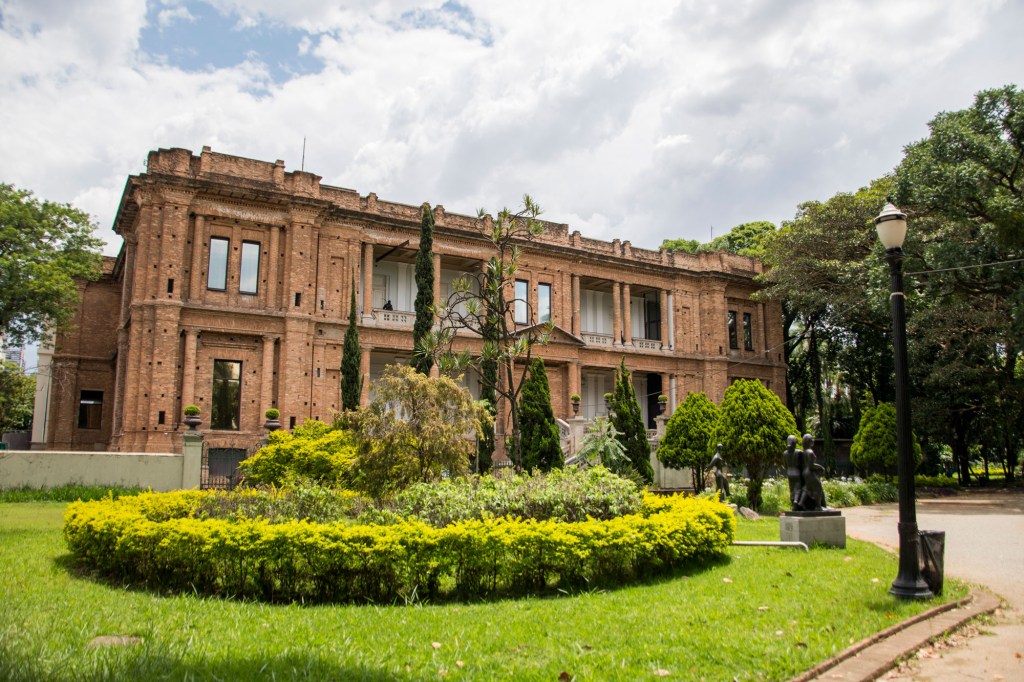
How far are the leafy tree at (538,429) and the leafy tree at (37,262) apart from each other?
1625 cm

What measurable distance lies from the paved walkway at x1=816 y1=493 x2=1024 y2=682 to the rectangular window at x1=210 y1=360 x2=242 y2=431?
64.3ft

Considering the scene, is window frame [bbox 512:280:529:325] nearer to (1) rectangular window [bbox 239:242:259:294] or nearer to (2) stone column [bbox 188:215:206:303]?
(1) rectangular window [bbox 239:242:259:294]

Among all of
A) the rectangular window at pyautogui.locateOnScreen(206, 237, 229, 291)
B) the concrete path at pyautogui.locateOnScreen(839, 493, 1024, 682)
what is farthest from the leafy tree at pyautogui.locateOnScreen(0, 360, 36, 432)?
the concrete path at pyautogui.locateOnScreen(839, 493, 1024, 682)

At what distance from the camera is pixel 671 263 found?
1437 inches

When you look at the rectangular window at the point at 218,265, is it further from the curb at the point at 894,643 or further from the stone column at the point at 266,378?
the curb at the point at 894,643

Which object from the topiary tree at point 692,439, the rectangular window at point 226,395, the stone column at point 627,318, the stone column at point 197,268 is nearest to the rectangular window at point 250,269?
the stone column at point 197,268

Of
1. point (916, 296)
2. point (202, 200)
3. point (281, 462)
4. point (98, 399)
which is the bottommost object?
point (281, 462)

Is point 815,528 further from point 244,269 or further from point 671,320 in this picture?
point 671,320

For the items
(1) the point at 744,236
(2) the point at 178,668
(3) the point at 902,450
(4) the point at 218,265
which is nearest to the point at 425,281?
(4) the point at 218,265

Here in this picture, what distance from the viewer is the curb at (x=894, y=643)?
5219 millimetres

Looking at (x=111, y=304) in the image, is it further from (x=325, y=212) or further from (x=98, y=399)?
(x=325, y=212)

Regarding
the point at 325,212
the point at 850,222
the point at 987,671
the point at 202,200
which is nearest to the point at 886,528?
the point at 987,671

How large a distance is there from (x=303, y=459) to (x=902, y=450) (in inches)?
463

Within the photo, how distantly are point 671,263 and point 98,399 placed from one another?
26.3 meters
